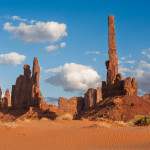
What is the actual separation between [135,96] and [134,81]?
3168mm

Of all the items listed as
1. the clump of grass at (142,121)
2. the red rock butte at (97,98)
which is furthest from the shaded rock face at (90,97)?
the clump of grass at (142,121)

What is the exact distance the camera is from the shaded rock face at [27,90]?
6465cm

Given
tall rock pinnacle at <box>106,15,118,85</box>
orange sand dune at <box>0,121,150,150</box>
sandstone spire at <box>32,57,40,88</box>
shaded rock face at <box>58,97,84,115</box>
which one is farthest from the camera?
shaded rock face at <box>58,97,84,115</box>

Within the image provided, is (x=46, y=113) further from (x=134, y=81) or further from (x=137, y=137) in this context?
(x=137, y=137)

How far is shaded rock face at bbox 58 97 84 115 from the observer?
77.3 metres

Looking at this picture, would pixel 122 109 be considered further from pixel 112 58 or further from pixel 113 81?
pixel 112 58

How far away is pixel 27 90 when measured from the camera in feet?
231

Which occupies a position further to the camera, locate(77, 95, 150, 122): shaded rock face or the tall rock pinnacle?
the tall rock pinnacle

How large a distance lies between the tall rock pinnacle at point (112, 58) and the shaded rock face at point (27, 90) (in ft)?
68.0

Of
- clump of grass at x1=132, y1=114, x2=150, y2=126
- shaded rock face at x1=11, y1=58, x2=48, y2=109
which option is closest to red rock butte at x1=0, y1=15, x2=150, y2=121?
shaded rock face at x1=11, y1=58, x2=48, y2=109

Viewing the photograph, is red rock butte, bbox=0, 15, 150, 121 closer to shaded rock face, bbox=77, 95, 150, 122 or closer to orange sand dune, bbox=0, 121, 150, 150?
shaded rock face, bbox=77, 95, 150, 122

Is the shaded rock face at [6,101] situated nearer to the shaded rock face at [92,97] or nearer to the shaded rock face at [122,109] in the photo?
the shaded rock face at [92,97]

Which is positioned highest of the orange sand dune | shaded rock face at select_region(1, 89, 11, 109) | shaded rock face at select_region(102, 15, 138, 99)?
shaded rock face at select_region(102, 15, 138, 99)

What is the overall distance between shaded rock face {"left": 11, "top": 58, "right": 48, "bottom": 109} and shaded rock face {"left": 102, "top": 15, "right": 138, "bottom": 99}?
20.4 meters
